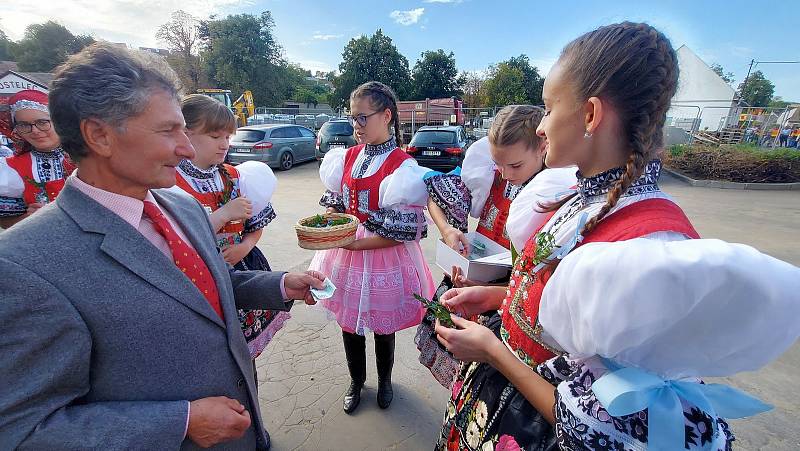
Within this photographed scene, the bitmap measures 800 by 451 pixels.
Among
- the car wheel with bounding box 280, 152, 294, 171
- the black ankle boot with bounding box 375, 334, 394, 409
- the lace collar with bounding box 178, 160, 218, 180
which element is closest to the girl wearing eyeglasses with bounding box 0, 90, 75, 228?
the lace collar with bounding box 178, 160, 218, 180

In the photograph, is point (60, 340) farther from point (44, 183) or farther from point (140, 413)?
point (44, 183)

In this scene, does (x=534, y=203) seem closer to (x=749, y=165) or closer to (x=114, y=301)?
(x=114, y=301)

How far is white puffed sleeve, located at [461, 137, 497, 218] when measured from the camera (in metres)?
2.20

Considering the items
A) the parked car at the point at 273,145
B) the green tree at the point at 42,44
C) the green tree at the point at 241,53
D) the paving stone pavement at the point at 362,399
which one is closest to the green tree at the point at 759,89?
the green tree at the point at 241,53

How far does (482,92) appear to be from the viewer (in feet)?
104

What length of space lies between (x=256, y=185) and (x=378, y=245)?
838 millimetres

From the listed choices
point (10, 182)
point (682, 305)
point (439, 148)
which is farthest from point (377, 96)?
point (439, 148)

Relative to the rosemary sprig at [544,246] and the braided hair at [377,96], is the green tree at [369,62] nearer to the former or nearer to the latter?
the braided hair at [377,96]

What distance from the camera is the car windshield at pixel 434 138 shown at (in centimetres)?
1091

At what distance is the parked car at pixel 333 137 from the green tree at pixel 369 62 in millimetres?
22560

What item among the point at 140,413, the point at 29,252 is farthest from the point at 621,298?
the point at 29,252

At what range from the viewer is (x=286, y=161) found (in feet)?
41.8

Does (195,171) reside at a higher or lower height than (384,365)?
higher

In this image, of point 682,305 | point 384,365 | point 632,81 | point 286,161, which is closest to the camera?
point 682,305
